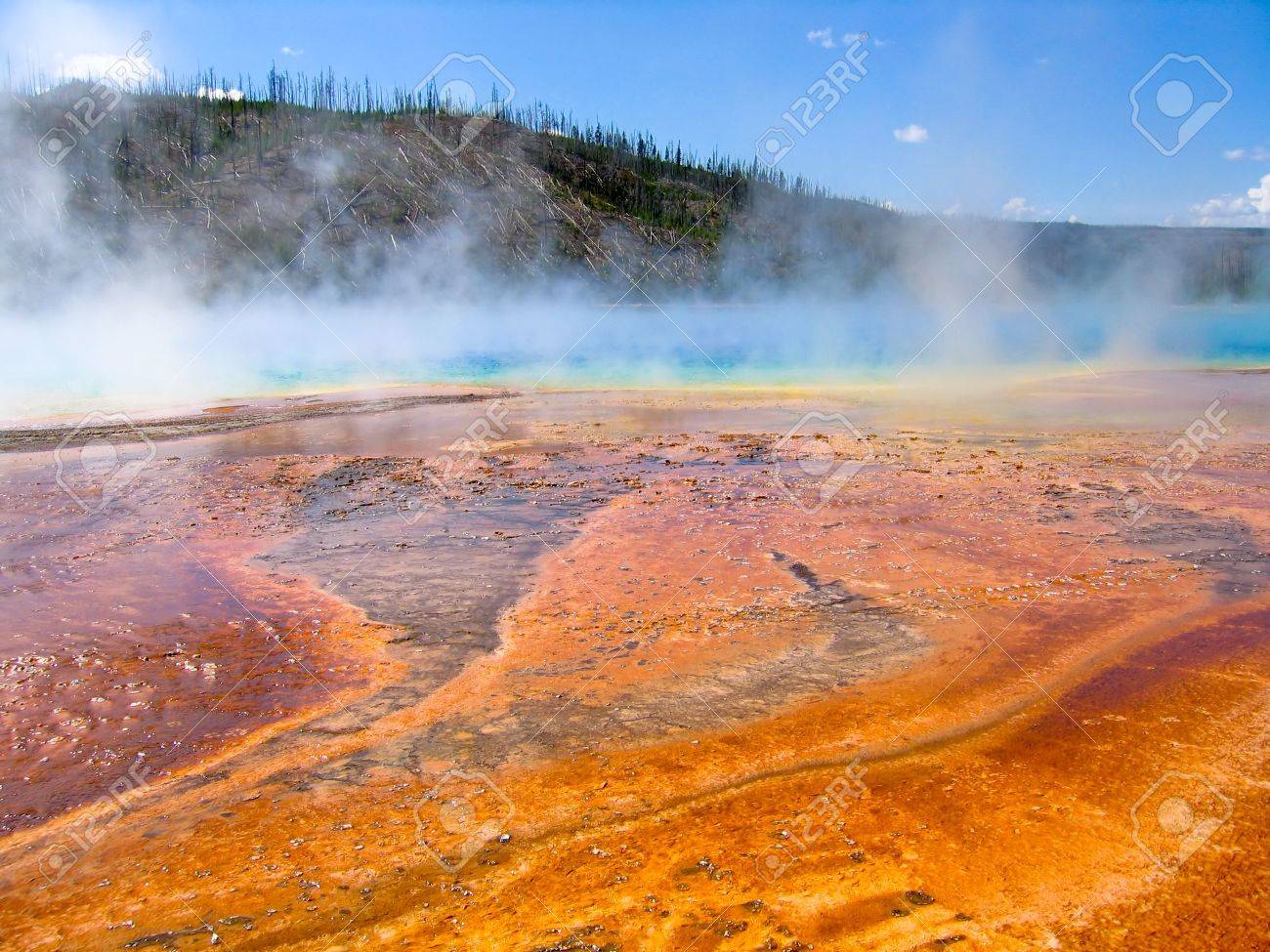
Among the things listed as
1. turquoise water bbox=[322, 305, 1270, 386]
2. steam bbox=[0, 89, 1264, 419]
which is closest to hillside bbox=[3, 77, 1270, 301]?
steam bbox=[0, 89, 1264, 419]

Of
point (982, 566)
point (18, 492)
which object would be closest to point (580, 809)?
point (982, 566)

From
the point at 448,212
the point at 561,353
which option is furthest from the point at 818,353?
the point at 448,212

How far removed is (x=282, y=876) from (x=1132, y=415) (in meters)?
14.4

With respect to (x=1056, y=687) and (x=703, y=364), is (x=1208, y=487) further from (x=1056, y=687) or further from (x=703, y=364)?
(x=703, y=364)

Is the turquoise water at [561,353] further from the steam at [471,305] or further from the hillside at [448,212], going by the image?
the hillside at [448,212]

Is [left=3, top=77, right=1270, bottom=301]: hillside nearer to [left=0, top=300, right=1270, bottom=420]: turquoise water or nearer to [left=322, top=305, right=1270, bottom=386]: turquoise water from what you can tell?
[left=0, top=300, right=1270, bottom=420]: turquoise water

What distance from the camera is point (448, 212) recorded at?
6184cm

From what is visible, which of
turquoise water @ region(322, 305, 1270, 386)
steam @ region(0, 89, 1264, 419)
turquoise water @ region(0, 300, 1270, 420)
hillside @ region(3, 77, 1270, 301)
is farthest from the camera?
hillside @ region(3, 77, 1270, 301)

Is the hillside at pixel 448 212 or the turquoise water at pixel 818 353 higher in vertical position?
the hillside at pixel 448 212

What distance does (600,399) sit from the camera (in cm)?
1630

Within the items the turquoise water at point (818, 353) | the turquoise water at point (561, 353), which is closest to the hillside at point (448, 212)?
the turquoise water at point (561, 353)

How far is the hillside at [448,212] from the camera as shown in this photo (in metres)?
52.3

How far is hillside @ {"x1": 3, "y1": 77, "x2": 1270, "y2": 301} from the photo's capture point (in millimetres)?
52344

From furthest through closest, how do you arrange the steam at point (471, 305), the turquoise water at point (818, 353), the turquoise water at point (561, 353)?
the steam at point (471, 305) < the turquoise water at point (818, 353) < the turquoise water at point (561, 353)
